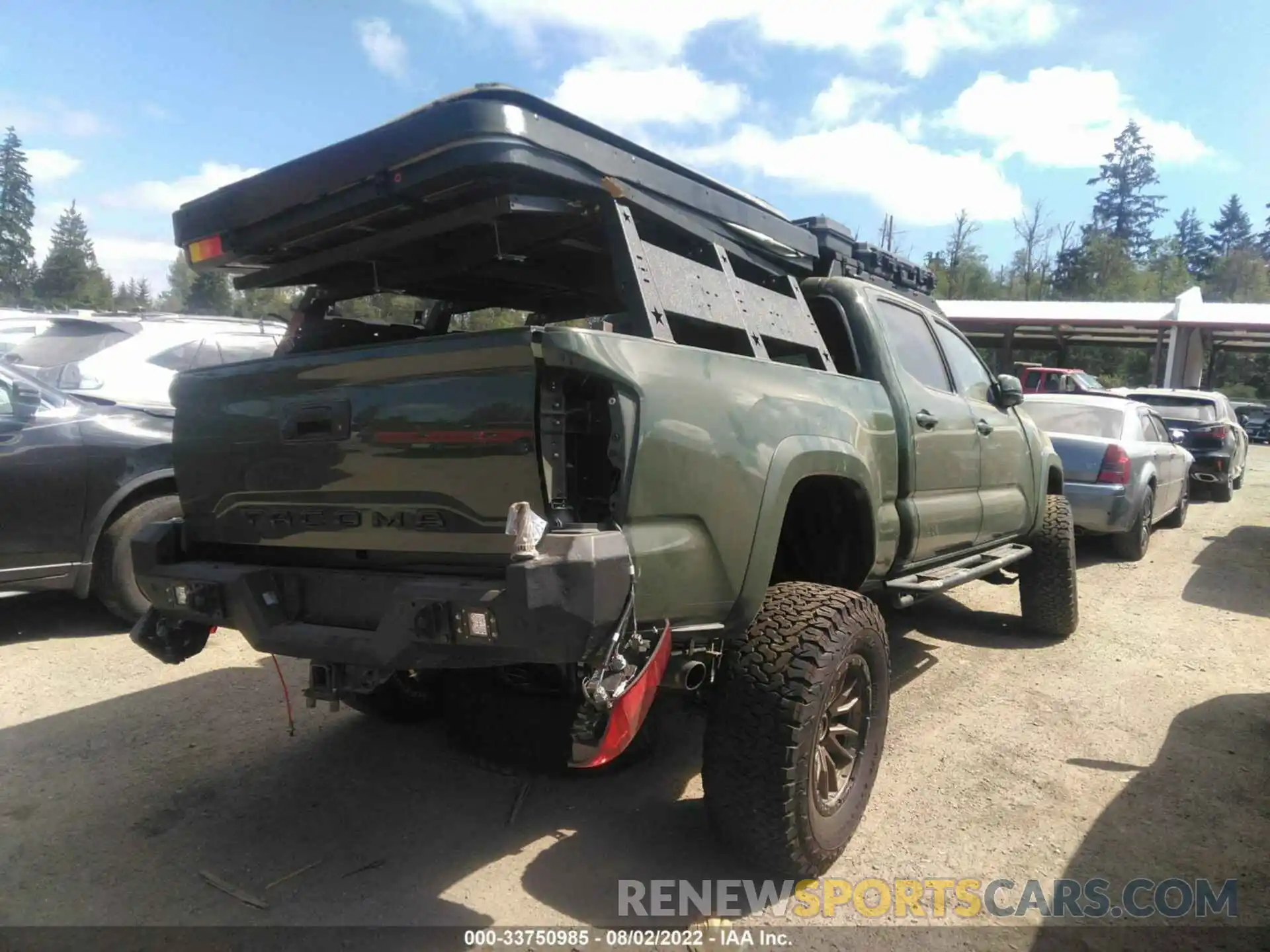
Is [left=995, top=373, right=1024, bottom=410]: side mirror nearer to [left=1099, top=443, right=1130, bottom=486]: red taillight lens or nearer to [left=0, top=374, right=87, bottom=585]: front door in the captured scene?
[left=1099, top=443, right=1130, bottom=486]: red taillight lens

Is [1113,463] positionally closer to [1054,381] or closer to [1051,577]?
[1051,577]

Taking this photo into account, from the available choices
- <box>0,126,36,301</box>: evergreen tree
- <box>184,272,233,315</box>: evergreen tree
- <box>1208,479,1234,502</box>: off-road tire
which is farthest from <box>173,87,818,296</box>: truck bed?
<box>0,126,36,301</box>: evergreen tree

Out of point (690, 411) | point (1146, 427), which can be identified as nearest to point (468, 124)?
point (690, 411)

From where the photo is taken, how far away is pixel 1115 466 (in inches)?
305

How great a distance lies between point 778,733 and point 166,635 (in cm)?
229

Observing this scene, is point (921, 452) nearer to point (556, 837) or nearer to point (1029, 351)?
point (556, 837)

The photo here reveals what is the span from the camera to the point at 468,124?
2.41m

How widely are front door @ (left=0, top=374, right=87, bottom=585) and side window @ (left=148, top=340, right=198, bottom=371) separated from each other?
2.00m

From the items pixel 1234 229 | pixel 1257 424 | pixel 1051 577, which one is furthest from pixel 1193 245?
pixel 1051 577

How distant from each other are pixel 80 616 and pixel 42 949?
156 inches

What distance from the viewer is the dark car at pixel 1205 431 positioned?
12.8m

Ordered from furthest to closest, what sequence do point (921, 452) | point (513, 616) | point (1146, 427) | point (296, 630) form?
point (1146, 427) < point (921, 452) < point (296, 630) < point (513, 616)

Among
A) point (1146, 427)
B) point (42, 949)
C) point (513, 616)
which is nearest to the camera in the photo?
point (513, 616)

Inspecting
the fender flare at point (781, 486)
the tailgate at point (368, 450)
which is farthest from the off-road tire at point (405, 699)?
the fender flare at point (781, 486)
